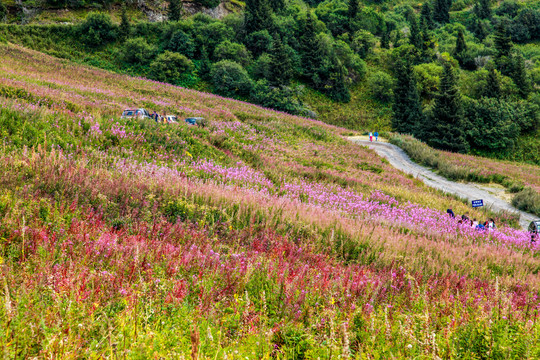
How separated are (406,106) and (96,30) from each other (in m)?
50.0

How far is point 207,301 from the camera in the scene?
3123 millimetres

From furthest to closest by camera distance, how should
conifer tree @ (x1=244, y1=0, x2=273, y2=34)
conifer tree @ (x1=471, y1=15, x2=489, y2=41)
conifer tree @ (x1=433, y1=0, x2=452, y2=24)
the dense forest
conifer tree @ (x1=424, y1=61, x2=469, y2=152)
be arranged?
conifer tree @ (x1=433, y1=0, x2=452, y2=24) < conifer tree @ (x1=471, y1=15, x2=489, y2=41) < conifer tree @ (x1=244, y1=0, x2=273, y2=34) < the dense forest < conifer tree @ (x1=424, y1=61, x2=469, y2=152)

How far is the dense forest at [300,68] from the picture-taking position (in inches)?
1858

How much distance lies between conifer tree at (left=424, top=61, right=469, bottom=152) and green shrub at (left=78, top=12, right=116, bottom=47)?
49.9 metres

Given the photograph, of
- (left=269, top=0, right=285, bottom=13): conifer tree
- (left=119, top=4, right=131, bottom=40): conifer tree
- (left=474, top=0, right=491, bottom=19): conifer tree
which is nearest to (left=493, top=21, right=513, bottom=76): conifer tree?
(left=269, top=0, right=285, bottom=13): conifer tree

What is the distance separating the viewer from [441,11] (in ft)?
396

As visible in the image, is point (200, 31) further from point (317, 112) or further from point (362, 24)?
point (362, 24)

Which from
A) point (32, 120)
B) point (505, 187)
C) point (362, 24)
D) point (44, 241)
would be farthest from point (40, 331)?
point (362, 24)

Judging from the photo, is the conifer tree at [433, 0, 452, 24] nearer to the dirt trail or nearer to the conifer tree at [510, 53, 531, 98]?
the conifer tree at [510, 53, 531, 98]

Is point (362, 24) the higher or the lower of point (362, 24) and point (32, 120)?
the higher

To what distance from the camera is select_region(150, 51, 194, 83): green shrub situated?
4659 cm

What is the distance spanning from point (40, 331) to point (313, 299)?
2.37 metres

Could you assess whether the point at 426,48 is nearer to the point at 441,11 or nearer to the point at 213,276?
the point at 441,11

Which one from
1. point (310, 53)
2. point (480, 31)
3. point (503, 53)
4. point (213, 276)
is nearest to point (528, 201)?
point (213, 276)
